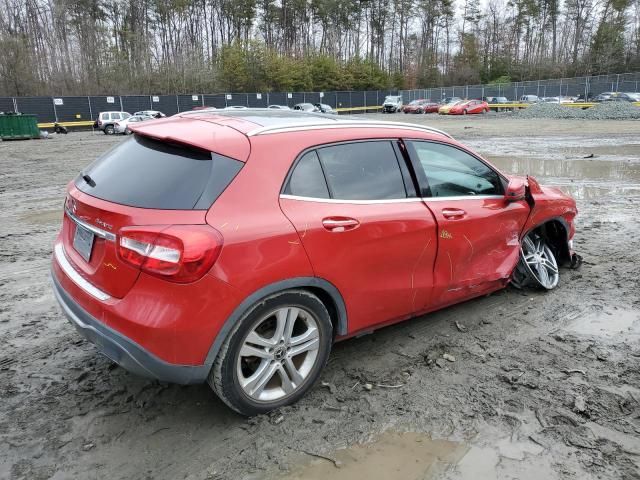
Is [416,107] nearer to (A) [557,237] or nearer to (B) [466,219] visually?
(A) [557,237]

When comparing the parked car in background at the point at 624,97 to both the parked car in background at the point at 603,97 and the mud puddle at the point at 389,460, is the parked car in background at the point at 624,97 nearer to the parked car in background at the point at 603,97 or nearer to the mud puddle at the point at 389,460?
the parked car in background at the point at 603,97

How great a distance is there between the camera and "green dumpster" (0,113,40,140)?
1078 inches

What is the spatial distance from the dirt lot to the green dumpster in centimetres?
2728

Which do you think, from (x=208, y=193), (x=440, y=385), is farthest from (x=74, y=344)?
(x=440, y=385)

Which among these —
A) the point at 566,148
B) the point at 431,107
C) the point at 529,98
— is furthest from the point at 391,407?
the point at 529,98

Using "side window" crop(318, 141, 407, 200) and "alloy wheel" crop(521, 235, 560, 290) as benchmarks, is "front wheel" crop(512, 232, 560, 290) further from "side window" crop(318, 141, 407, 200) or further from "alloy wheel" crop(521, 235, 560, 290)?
"side window" crop(318, 141, 407, 200)

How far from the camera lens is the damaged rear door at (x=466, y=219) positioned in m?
3.67

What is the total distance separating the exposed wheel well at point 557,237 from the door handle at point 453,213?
153 centimetres

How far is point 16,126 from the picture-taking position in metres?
27.8

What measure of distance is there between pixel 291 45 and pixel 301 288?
7930 cm

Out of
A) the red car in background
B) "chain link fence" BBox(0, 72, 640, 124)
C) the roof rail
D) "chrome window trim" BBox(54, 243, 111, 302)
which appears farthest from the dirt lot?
the red car in background

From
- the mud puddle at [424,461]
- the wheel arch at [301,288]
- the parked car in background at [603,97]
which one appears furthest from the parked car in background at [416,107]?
the mud puddle at [424,461]

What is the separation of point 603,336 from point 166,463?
3315mm

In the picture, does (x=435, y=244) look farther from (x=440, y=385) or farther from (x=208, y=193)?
(x=208, y=193)
